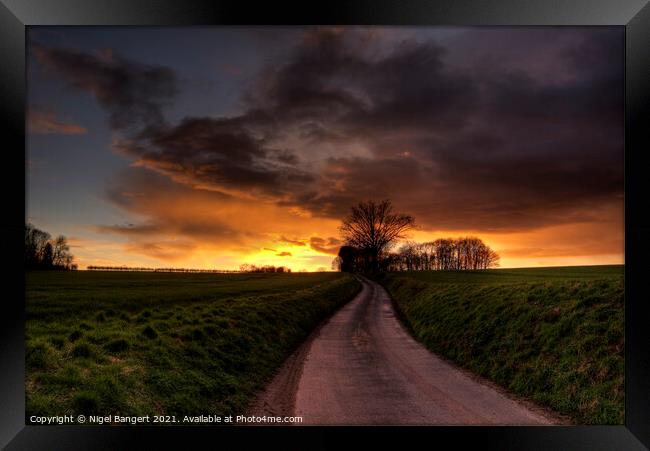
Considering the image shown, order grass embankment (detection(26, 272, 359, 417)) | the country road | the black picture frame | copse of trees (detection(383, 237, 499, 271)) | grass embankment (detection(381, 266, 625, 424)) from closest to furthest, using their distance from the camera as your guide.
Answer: the black picture frame < grass embankment (detection(26, 272, 359, 417)) < the country road < grass embankment (detection(381, 266, 625, 424)) < copse of trees (detection(383, 237, 499, 271))

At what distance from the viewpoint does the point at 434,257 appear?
19.1m

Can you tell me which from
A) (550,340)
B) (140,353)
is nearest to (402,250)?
A: (550,340)

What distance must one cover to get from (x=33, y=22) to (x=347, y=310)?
21.4 m

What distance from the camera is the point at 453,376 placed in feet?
32.8

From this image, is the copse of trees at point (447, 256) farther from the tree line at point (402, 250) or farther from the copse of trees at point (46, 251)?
the copse of trees at point (46, 251)

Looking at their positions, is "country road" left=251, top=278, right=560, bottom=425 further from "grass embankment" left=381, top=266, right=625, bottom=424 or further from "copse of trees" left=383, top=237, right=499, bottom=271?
"copse of trees" left=383, top=237, right=499, bottom=271

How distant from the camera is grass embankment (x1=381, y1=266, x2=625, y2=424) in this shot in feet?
25.1

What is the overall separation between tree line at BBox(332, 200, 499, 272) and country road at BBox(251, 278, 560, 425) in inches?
160

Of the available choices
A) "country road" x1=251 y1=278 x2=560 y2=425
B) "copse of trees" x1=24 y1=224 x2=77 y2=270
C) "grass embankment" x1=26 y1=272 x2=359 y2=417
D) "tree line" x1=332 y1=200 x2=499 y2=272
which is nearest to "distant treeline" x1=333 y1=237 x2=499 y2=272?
"tree line" x1=332 y1=200 x2=499 y2=272

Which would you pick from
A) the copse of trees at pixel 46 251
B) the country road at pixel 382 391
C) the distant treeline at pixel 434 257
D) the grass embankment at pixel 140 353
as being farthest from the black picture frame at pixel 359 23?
the distant treeline at pixel 434 257

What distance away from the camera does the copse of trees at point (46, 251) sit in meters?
7.38

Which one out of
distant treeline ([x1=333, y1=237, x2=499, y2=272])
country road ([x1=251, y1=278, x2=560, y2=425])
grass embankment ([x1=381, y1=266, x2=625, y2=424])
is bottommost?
country road ([x1=251, y1=278, x2=560, y2=425])

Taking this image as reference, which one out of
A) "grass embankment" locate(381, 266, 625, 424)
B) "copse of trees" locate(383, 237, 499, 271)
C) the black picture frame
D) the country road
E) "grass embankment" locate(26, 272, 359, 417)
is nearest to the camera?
the black picture frame

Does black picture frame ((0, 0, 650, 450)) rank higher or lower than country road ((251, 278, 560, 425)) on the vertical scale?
higher
